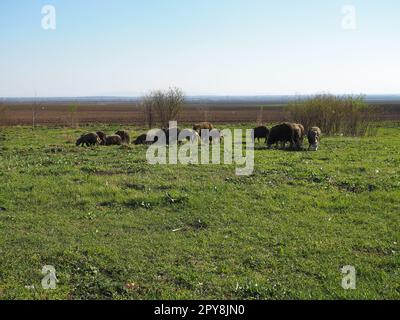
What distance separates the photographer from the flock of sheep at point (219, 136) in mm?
21953

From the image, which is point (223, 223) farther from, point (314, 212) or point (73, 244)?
point (73, 244)

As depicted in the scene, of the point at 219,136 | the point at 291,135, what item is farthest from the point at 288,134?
the point at 219,136

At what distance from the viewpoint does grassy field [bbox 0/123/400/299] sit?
5992mm

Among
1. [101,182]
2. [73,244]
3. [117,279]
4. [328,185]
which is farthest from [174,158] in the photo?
[117,279]

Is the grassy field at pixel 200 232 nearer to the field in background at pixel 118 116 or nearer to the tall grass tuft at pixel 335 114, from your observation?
the tall grass tuft at pixel 335 114

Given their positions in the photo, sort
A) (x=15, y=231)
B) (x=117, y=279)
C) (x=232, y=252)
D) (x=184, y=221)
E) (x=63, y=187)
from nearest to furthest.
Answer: (x=117, y=279), (x=232, y=252), (x=15, y=231), (x=184, y=221), (x=63, y=187)

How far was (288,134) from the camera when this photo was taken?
72.1ft

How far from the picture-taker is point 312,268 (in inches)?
257

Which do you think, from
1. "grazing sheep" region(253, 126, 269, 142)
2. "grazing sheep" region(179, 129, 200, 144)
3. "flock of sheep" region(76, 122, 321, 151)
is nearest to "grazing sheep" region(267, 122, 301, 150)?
"flock of sheep" region(76, 122, 321, 151)

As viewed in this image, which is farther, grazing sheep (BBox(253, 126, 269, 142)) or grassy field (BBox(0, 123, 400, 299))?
grazing sheep (BBox(253, 126, 269, 142))

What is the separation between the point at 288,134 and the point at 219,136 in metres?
5.72

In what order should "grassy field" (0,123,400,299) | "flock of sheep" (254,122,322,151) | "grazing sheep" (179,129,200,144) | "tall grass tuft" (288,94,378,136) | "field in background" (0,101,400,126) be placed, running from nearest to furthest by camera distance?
"grassy field" (0,123,400,299), "flock of sheep" (254,122,322,151), "grazing sheep" (179,129,200,144), "tall grass tuft" (288,94,378,136), "field in background" (0,101,400,126)

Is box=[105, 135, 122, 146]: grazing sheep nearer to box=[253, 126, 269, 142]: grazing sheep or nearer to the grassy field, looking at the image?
box=[253, 126, 269, 142]: grazing sheep
